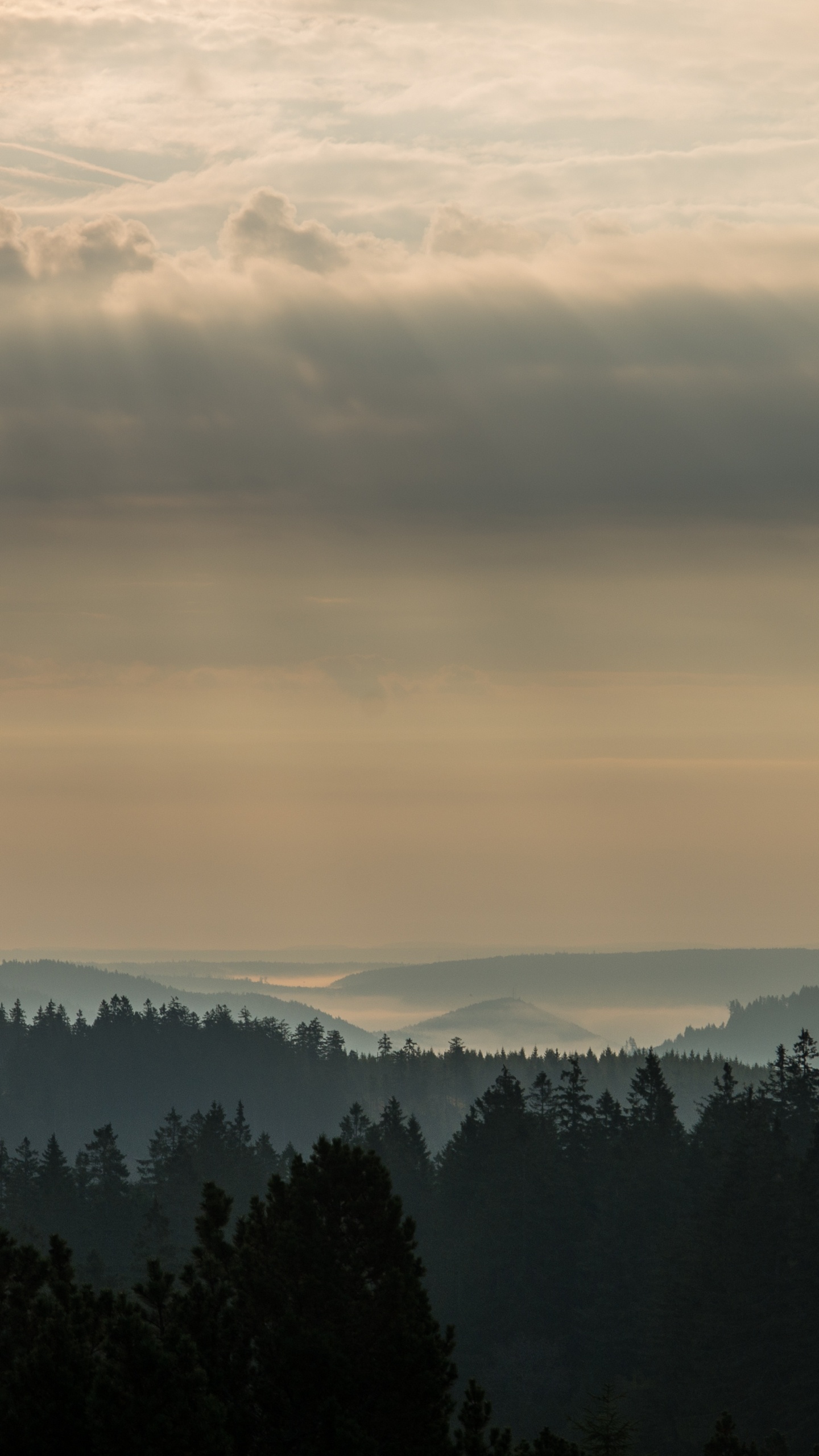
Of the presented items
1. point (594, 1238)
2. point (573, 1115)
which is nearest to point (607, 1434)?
point (594, 1238)

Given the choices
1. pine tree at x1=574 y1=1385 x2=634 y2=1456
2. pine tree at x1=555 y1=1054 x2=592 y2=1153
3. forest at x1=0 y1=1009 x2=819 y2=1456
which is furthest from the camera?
pine tree at x1=555 y1=1054 x2=592 y2=1153

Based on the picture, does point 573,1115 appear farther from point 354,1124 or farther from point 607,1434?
point 607,1434

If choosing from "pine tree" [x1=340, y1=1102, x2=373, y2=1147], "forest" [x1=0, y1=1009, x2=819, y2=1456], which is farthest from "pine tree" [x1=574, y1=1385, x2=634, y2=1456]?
"pine tree" [x1=340, y1=1102, x2=373, y2=1147]

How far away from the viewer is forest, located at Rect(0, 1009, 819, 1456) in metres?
63.2

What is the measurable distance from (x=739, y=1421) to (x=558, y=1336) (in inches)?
848

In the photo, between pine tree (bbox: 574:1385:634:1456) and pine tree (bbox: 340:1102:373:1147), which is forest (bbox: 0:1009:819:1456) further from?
pine tree (bbox: 340:1102:373:1147)

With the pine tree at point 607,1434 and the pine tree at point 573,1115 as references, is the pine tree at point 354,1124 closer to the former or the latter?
the pine tree at point 573,1115

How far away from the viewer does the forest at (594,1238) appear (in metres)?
63.2

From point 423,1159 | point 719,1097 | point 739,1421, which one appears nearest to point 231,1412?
point 739,1421

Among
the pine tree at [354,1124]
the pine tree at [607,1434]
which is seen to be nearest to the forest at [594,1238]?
the pine tree at [607,1434]

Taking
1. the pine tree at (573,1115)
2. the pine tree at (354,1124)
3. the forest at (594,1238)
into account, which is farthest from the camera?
the pine tree at (354,1124)

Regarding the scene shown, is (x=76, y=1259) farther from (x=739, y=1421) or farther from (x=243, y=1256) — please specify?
(x=243, y=1256)

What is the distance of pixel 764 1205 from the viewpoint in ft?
216

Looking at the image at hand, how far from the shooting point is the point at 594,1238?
83125 millimetres
